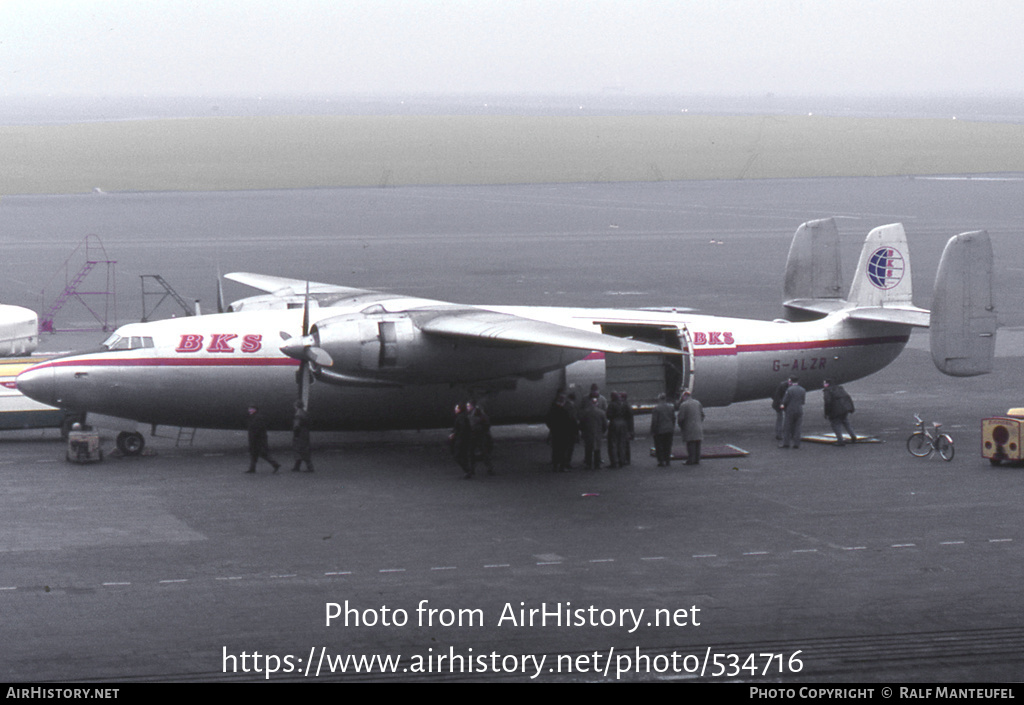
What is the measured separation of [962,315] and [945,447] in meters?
3.39

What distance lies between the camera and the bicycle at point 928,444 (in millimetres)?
29672

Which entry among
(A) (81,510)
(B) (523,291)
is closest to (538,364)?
(A) (81,510)

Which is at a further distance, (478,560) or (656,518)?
(656,518)

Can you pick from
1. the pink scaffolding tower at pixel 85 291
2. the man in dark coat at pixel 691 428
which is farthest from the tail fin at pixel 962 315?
the pink scaffolding tower at pixel 85 291

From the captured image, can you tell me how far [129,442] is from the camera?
3081 cm

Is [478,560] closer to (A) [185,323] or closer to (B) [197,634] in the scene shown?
(B) [197,634]

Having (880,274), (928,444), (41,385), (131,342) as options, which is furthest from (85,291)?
(928,444)

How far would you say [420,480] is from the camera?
92.3 ft

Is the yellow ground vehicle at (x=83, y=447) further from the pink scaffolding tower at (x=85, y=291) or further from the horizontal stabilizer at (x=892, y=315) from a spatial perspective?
the pink scaffolding tower at (x=85, y=291)

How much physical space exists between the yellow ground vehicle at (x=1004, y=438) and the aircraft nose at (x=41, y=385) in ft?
71.3

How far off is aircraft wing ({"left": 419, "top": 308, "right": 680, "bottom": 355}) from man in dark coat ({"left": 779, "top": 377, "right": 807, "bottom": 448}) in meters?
4.85

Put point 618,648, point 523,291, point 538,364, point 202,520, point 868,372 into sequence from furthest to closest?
point 523,291 < point 868,372 < point 538,364 < point 202,520 < point 618,648

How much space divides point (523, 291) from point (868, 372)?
26.7m

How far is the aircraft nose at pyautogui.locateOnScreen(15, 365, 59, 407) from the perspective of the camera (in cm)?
3009
